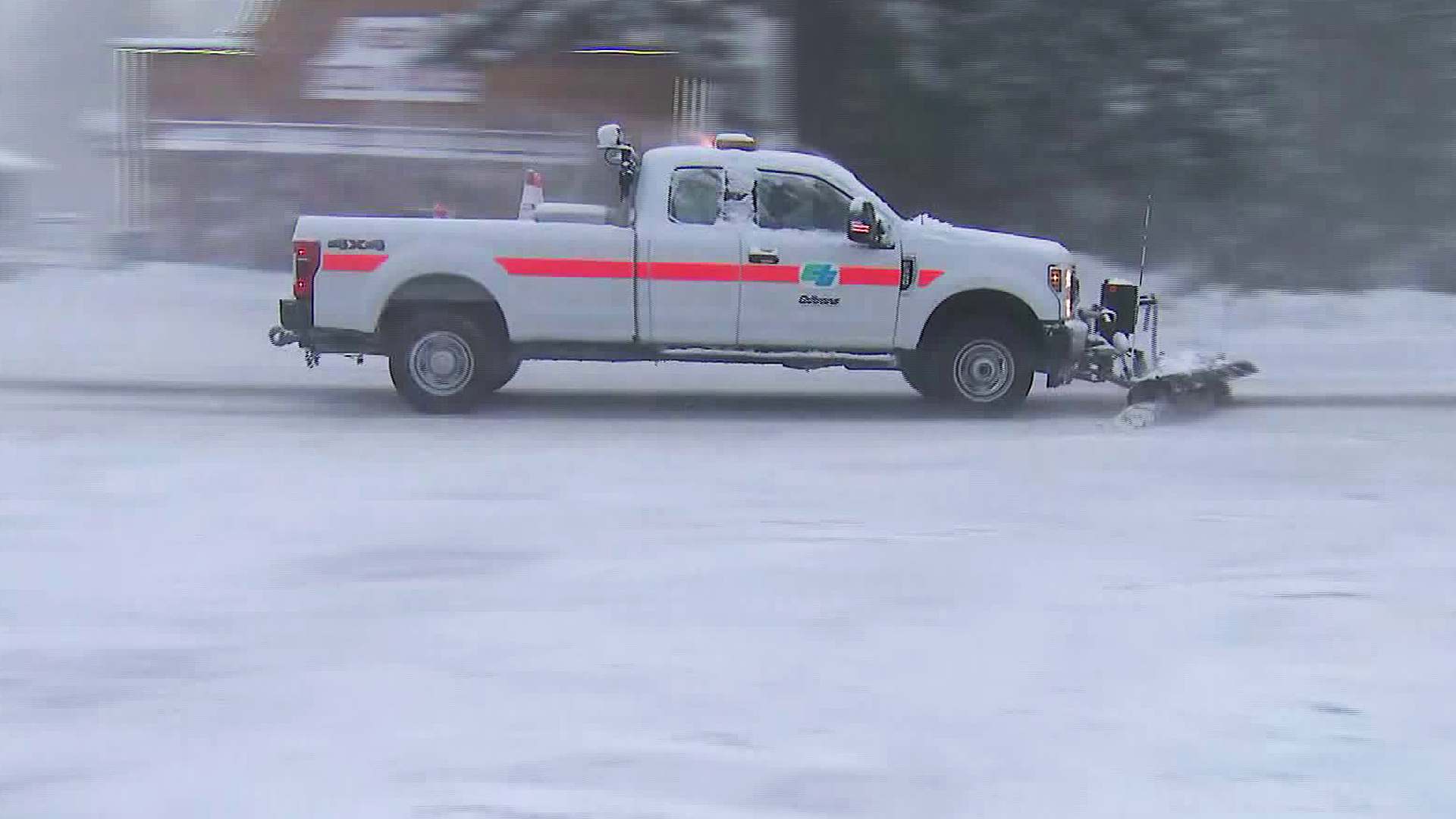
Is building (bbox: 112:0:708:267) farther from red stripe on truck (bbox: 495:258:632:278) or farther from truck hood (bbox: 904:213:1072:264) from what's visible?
red stripe on truck (bbox: 495:258:632:278)

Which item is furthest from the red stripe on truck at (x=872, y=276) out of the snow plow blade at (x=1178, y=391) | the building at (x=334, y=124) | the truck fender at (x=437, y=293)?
the building at (x=334, y=124)

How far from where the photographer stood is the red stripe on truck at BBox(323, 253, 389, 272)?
36.5 feet

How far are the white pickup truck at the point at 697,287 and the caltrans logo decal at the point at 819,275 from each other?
13 mm

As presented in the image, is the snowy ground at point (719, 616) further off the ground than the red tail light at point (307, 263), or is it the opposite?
the red tail light at point (307, 263)

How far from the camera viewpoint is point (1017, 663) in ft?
19.2

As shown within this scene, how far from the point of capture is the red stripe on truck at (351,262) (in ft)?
36.5

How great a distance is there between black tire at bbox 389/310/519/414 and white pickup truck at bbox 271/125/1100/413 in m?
0.01

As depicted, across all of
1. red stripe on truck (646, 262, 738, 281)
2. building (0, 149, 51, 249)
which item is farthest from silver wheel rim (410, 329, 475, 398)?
building (0, 149, 51, 249)

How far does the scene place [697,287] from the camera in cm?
1128

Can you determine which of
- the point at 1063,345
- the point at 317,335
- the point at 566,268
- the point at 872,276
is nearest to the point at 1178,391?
the point at 1063,345

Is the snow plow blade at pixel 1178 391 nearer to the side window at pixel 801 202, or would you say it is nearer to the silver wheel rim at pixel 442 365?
the side window at pixel 801 202

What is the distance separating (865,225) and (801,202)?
0.52 meters

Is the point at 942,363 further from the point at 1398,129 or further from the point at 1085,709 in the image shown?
the point at 1398,129

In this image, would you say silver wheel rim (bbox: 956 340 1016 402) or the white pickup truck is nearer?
the white pickup truck
